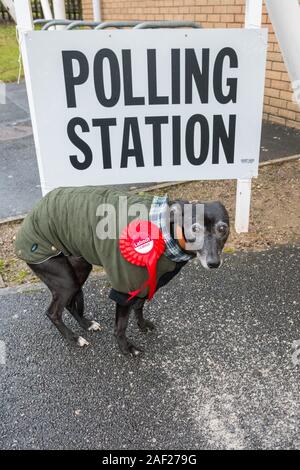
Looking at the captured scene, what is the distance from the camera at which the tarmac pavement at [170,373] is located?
2.35m

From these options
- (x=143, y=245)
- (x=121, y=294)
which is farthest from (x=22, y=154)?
(x=143, y=245)

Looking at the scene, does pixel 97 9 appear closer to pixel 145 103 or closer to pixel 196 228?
pixel 145 103

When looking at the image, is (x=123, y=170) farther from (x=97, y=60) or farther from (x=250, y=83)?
(x=250, y=83)

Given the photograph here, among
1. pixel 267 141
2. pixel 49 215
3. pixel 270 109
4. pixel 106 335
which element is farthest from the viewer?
pixel 270 109

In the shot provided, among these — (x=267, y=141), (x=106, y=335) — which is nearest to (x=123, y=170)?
(x=106, y=335)

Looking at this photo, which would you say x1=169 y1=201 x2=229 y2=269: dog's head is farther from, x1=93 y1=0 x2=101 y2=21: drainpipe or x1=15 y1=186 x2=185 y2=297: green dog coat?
x1=93 y1=0 x2=101 y2=21: drainpipe

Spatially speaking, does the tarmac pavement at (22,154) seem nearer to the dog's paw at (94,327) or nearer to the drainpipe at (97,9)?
the dog's paw at (94,327)

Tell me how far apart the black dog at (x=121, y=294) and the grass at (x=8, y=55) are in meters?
11.2

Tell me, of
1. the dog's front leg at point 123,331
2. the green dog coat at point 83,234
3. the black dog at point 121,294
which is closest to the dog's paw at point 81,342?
the black dog at point 121,294

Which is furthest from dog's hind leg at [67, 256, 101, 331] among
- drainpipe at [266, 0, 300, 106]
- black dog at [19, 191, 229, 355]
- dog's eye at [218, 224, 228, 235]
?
drainpipe at [266, 0, 300, 106]

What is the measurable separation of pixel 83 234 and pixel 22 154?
471 cm

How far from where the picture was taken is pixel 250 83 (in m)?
3.53

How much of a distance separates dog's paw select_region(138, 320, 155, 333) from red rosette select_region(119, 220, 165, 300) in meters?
0.71

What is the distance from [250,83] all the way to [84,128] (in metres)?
1.34
